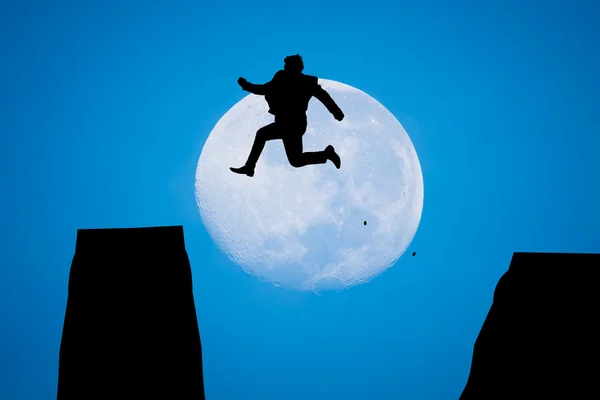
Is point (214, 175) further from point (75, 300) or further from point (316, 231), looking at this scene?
point (75, 300)

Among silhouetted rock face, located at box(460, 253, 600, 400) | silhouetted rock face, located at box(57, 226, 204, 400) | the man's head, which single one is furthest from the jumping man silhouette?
silhouetted rock face, located at box(460, 253, 600, 400)

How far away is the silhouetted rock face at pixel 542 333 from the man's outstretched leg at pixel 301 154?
7.81 ft

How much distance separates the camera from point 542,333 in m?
3.22

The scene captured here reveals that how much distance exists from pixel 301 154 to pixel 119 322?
99.2 inches

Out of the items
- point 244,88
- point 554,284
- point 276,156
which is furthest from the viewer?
point 276,156

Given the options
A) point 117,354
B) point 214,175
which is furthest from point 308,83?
point 117,354

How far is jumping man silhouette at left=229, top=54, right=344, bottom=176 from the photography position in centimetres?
513

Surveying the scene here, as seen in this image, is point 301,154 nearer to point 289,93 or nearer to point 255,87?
point 289,93

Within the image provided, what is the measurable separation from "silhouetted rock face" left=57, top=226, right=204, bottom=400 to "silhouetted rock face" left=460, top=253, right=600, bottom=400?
2146 millimetres

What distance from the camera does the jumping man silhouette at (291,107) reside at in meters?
5.13

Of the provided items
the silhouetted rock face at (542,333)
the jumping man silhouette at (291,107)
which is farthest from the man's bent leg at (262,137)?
the silhouetted rock face at (542,333)

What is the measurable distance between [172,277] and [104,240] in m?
0.54

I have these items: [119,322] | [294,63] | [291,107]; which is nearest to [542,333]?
[119,322]

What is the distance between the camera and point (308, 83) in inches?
206
